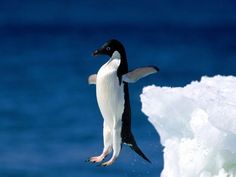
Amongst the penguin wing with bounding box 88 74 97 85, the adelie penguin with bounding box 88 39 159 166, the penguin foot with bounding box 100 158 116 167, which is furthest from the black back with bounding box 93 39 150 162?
the penguin wing with bounding box 88 74 97 85

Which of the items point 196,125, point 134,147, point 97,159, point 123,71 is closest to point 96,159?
point 97,159

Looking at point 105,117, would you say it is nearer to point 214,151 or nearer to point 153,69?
point 153,69

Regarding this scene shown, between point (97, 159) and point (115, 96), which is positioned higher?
point (115, 96)

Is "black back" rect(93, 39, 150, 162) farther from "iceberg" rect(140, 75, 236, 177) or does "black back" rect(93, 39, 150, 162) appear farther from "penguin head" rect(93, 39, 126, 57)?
"iceberg" rect(140, 75, 236, 177)

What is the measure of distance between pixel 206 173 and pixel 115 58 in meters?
2.04

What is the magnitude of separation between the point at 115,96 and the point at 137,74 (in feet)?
0.89

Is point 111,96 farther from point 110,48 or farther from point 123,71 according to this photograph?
point 110,48

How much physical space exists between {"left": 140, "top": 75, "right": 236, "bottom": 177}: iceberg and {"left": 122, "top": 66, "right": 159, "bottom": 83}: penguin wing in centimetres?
154

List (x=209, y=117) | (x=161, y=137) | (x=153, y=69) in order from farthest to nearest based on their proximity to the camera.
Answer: (x=161, y=137)
(x=209, y=117)
(x=153, y=69)

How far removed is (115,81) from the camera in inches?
244

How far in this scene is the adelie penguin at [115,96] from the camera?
6176mm

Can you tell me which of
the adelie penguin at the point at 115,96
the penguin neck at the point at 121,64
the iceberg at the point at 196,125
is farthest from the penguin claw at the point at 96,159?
the iceberg at the point at 196,125

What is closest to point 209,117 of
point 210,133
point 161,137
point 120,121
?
point 210,133

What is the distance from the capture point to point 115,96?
620 centimetres
